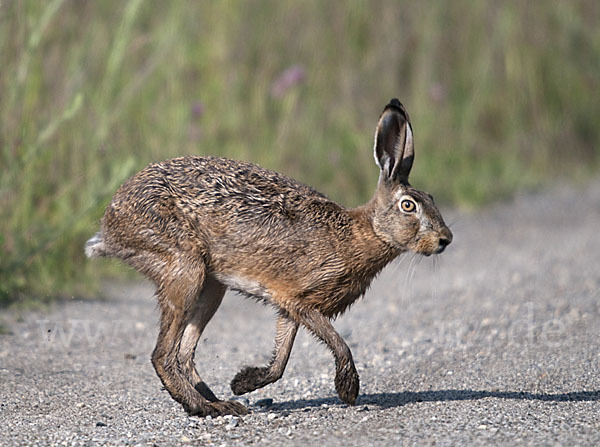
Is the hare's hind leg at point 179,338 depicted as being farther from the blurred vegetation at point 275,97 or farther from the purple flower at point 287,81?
the purple flower at point 287,81

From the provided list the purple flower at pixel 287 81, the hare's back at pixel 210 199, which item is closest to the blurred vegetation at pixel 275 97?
the purple flower at pixel 287 81

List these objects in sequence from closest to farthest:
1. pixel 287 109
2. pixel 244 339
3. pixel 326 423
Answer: pixel 326 423, pixel 244 339, pixel 287 109

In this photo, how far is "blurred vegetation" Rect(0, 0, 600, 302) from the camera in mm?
7617

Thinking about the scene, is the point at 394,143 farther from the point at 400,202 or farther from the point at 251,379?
the point at 251,379

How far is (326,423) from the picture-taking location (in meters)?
4.71

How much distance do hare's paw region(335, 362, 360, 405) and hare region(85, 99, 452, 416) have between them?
0.06 meters

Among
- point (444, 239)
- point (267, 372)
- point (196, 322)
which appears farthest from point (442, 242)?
point (196, 322)

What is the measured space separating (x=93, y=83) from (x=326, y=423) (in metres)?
5.28

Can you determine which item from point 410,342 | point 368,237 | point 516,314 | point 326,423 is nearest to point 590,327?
point 516,314

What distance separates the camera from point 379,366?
5941 mm

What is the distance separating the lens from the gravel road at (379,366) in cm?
457

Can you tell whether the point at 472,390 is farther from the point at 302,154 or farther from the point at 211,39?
the point at 211,39

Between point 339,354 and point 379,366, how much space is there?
99 cm

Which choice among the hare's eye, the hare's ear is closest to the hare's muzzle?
the hare's eye
